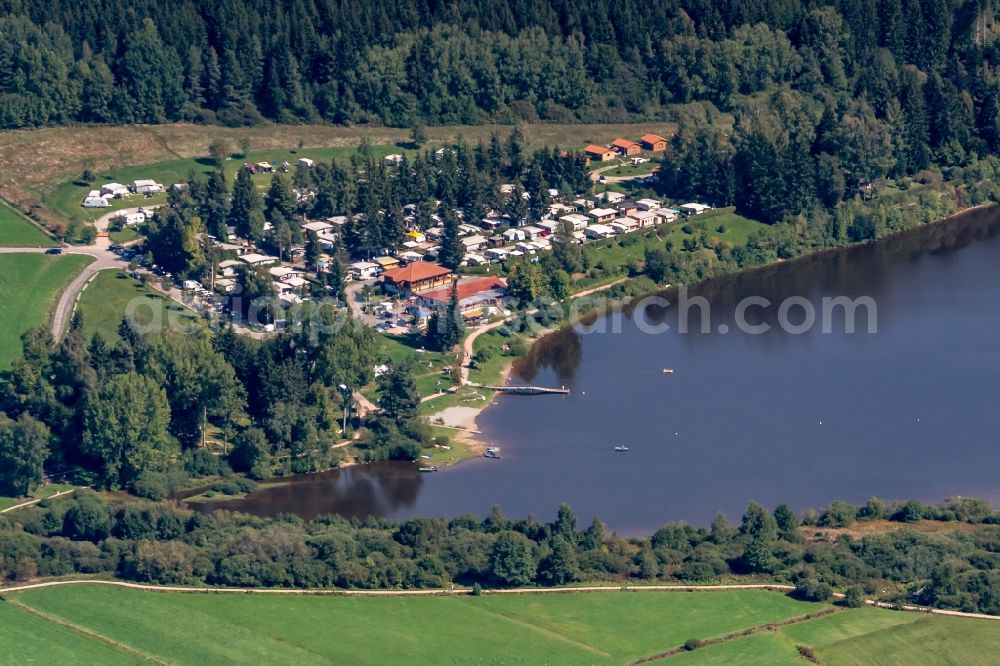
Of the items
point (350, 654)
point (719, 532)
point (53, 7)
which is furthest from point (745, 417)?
point (53, 7)

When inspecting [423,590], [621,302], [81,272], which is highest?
[81,272]

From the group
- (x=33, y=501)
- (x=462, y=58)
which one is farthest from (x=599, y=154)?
(x=33, y=501)

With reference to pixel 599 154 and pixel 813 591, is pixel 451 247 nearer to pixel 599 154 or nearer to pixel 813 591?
pixel 599 154

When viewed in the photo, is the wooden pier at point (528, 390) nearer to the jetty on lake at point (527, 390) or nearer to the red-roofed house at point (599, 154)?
the jetty on lake at point (527, 390)

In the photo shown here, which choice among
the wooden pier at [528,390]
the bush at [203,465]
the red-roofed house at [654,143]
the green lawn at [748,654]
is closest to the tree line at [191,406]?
the bush at [203,465]

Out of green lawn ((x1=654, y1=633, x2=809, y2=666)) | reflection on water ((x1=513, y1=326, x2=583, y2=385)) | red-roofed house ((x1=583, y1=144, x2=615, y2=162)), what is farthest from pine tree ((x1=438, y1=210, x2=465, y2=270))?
Answer: green lawn ((x1=654, y1=633, x2=809, y2=666))

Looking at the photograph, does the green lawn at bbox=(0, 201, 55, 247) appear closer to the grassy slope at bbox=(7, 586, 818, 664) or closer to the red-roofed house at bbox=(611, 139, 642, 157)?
the grassy slope at bbox=(7, 586, 818, 664)
